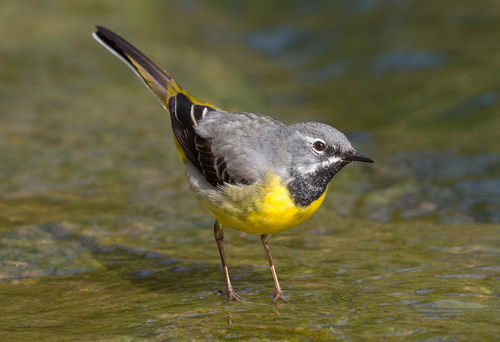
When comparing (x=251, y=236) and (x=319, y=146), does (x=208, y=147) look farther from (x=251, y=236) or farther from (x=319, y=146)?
(x=251, y=236)

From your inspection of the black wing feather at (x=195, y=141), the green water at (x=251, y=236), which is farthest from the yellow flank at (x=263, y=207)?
the green water at (x=251, y=236)

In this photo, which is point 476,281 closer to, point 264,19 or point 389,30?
point 389,30

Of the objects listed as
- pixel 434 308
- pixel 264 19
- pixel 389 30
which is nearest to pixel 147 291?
pixel 434 308

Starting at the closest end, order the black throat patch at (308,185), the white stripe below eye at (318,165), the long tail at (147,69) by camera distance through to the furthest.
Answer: the black throat patch at (308,185) < the white stripe below eye at (318,165) < the long tail at (147,69)

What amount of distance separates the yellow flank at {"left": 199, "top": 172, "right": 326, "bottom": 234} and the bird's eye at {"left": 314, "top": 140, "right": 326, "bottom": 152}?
422 mm

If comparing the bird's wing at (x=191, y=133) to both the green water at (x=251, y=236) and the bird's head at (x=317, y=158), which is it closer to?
the bird's head at (x=317, y=158)

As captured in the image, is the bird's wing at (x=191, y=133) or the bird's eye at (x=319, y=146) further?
the bird's wing at (x=191, y=133)

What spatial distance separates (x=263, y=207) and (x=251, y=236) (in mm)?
2456

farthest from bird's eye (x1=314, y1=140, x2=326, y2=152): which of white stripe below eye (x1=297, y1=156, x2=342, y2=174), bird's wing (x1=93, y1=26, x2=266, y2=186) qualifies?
bird's wing (x1=93, y1=26, x2=266, y2=186)

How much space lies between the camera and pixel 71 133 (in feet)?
36.1

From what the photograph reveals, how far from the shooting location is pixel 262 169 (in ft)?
18.6

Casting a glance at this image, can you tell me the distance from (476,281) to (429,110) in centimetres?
689

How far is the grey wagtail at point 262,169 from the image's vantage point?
554 cm

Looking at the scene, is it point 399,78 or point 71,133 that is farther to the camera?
point 399,78
